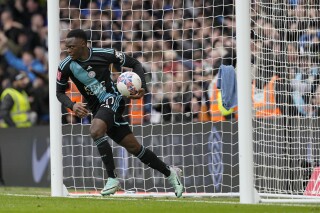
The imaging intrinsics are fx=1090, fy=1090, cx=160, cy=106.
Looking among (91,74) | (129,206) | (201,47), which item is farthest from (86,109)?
(201,47)

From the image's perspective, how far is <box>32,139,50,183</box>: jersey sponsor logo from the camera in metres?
19.1

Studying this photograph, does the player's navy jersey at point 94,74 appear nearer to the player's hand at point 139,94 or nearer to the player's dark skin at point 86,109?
the player's dark skin at point 86,109

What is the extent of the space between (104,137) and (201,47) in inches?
151

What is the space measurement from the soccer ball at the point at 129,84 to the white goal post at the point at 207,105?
1.16 m

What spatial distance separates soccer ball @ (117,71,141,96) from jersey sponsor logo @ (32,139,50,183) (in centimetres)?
678

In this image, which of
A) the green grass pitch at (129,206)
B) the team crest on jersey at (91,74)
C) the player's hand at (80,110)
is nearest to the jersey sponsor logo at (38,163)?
the green grass pitch at (129,206)

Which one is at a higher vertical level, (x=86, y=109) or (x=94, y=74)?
(x=94, y=74)

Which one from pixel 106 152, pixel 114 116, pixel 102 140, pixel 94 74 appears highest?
pixel 94 74

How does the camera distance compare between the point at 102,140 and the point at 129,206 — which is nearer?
the point at 129,206

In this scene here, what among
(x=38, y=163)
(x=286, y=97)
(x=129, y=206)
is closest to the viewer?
(x=129, y=206)

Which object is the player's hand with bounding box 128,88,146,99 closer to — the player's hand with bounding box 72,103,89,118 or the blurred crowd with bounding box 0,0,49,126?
the player's hand with bounding box 72,103,89,118

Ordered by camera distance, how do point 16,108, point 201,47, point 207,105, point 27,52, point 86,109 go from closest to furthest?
point 86,109, point 201,47, point 207,105, point 16,108, point 27,52

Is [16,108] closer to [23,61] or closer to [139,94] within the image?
[23,61]

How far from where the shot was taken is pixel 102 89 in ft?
42.2
